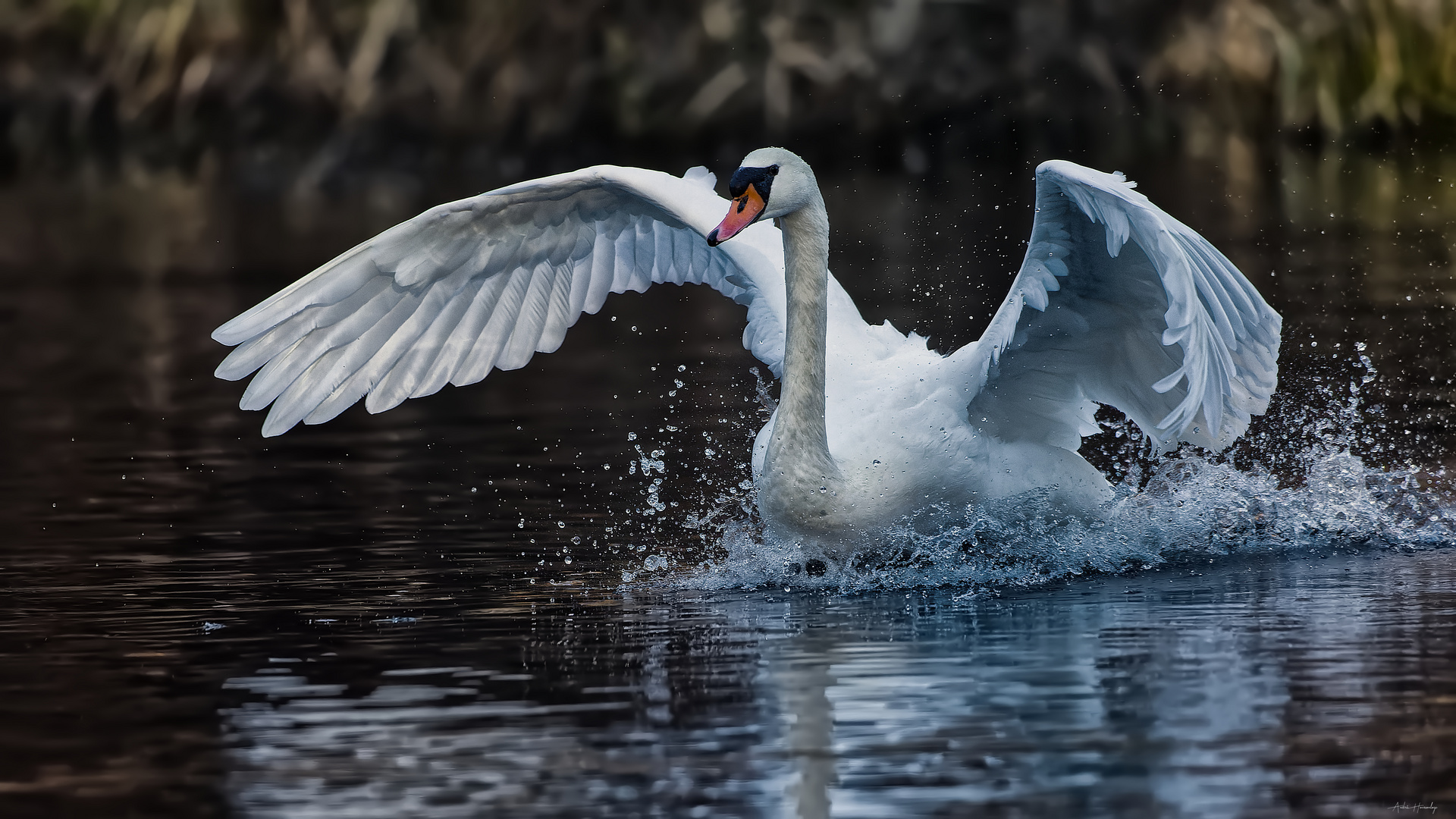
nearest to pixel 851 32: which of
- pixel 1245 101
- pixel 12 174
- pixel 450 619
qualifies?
pixel 1245 101

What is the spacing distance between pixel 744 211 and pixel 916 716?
103 inches

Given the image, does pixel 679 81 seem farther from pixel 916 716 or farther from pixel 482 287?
pixel 916 716

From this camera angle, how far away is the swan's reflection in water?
211 inches

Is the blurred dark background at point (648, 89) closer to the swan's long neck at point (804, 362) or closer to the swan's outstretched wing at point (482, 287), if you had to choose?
the swan's outstretched wing at point (482, 287)

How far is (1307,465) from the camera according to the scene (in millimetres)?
10094

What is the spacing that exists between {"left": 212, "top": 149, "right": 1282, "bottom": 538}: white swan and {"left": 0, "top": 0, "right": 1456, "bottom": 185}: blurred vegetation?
22.7m

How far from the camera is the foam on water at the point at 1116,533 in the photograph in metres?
8.35

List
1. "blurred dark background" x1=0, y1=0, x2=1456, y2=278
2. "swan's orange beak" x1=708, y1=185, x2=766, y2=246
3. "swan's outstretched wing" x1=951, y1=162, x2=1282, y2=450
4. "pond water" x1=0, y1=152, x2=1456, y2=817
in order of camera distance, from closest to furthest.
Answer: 1. "pond water" x1=0, y1=152, x2=1456, y2=817
2. "swan's outstretched wing" x1=951, y1=162, x2=1282, y2=450
3. "swan's orange beak" x1=708, y1=185, x2=766, y2=246
4. "blurred dark background" x1=0, y1=0, x2=1456, y2=278

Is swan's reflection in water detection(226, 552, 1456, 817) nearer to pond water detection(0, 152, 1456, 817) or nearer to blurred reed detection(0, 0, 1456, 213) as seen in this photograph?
pond water detection(0, 152, 1456, 817)

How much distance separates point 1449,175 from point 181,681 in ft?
69.8

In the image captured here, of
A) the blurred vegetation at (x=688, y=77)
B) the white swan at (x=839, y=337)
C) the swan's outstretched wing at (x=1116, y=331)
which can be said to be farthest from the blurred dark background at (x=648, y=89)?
the swan's outstretched wing at (x=1116, y=331)

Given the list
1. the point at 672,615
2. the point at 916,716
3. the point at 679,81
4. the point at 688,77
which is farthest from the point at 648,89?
the point at 916,716

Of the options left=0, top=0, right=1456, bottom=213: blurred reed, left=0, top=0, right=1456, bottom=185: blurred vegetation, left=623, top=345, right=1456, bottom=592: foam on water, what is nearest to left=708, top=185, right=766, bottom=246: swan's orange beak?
left=623, top=345, right=1456, bottom=592: foam on water

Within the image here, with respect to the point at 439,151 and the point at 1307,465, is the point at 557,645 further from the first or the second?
the point at 439,151
